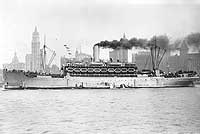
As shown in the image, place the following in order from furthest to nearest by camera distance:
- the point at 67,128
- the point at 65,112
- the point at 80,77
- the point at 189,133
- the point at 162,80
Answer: the point at 162,80
the point at 80,77
the point at 65,112
the point at 67,128
the point at 189,133

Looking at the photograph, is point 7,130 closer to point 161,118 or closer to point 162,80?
point 161,118

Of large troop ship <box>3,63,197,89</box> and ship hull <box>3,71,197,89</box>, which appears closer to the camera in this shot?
ship hull <box>3,71,197,89</box>

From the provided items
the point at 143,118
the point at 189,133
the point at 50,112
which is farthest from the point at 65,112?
the point at 189,133

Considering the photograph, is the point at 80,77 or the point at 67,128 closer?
the point at 67,128

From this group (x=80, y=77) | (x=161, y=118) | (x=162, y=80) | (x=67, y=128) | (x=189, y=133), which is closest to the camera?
(x=189, y=133)

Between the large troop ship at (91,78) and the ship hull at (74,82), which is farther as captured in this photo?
the large troop ship at (91,78)

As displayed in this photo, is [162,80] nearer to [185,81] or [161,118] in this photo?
[185,81]
